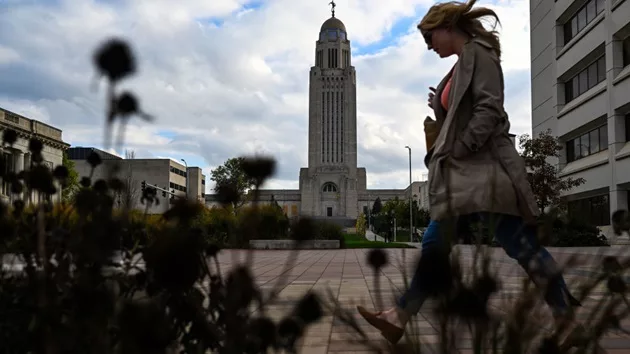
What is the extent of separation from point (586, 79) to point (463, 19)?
2894 centimetres

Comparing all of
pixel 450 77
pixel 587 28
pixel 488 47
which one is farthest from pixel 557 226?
pixel 587 28

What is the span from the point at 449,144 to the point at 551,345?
6.96 feet

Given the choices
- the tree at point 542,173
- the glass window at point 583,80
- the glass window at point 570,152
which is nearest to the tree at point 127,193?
the tree at point 542,173

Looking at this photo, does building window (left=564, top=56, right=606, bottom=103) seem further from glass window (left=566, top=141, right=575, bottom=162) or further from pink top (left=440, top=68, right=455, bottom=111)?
pink top (left=440, top=68, right=455, bottom=111)

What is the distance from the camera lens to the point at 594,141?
93.1ft

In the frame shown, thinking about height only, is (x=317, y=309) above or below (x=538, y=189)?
below

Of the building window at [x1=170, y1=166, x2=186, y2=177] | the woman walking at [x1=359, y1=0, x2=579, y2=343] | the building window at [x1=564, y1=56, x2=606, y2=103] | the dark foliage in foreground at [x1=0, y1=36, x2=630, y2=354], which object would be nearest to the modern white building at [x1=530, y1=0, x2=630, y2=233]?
the building window at [x1=564, y1=56, x2=606, y2=103]

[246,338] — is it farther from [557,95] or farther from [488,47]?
[557,95]

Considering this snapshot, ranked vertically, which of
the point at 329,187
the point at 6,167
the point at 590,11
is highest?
the point at 590,11

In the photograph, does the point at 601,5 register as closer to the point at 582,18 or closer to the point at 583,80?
the point at 582,18

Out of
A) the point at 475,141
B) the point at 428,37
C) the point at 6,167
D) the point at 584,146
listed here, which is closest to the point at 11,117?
the point at 584,146

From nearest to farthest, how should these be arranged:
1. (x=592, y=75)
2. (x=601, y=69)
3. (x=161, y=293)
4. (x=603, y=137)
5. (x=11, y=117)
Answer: (x=161, y=293)
(x=603, y=137)
(x=601, y=69)
(x=592, y=75)
(x=11, y=117)

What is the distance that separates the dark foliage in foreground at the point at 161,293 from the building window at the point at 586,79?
28.7m

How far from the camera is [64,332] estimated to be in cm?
109
